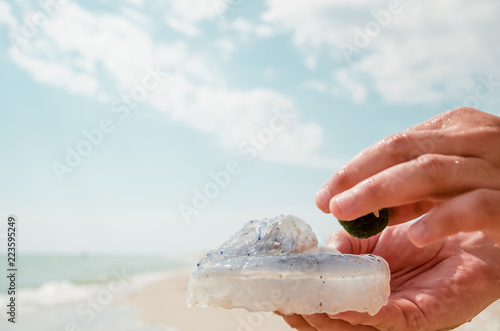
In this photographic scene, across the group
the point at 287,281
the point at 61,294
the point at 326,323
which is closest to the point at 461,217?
the point at 287,281

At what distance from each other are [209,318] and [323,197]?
9258mm

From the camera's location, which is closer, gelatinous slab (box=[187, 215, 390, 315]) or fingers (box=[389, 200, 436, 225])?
gelatinous slab (box=[187, 215, 390, 315])

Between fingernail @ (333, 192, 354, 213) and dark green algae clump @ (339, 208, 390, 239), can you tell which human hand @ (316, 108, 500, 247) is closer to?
fingernail @ (333, 192, 354, 213)

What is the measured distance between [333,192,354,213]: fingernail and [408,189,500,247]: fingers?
23 centimetres

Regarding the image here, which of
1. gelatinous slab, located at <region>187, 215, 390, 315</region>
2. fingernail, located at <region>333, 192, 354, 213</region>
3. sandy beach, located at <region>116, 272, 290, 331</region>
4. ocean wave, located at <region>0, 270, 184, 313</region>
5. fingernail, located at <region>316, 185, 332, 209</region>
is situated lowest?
gelatinous slab, located at <region>187, 215, 390, 315</region>

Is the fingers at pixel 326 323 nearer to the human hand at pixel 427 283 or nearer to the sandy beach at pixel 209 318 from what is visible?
the human hand at pixel 427 283

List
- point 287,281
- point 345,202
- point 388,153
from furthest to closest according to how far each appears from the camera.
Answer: point 287,281, point 388,153, point 345,202

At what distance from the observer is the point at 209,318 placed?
10.3m

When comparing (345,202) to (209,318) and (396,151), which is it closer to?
(396,151)

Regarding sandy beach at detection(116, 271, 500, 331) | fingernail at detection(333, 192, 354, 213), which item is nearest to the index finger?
fingernail at detection(333, 192, 354, 213)

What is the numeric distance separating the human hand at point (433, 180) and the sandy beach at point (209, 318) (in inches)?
281

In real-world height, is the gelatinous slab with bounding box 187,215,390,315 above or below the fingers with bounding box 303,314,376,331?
above

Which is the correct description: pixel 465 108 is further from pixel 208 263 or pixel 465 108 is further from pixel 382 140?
pixel 208 263

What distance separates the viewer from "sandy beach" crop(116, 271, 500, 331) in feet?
26.3
